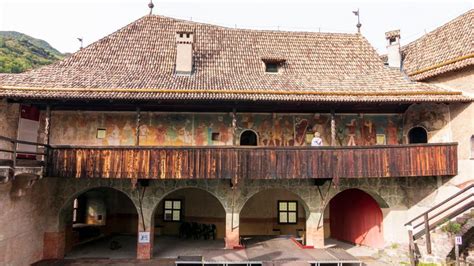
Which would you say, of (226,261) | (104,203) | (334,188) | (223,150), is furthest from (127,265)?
(334,188)

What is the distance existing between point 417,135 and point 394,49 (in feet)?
13.7

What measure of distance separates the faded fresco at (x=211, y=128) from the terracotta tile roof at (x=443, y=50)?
2.10 metres

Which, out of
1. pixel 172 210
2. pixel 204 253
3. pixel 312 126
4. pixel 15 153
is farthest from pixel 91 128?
pixel 312 126

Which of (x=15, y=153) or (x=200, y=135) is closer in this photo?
(x=15, y=153)

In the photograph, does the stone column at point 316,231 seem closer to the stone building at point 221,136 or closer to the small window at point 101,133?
the stone building at point 221,136

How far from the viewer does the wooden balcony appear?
11375 mm

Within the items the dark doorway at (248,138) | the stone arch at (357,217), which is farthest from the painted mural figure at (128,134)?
the stone arch at (357,217)

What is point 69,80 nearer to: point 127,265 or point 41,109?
point 41,109

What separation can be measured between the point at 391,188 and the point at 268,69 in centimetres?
685

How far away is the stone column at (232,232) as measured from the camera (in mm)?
12445

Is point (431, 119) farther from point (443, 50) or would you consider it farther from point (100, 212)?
point (100, 212)

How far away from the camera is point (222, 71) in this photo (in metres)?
14.0

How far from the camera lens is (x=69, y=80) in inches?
Result: 482

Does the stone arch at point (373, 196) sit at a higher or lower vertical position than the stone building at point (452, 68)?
lower
